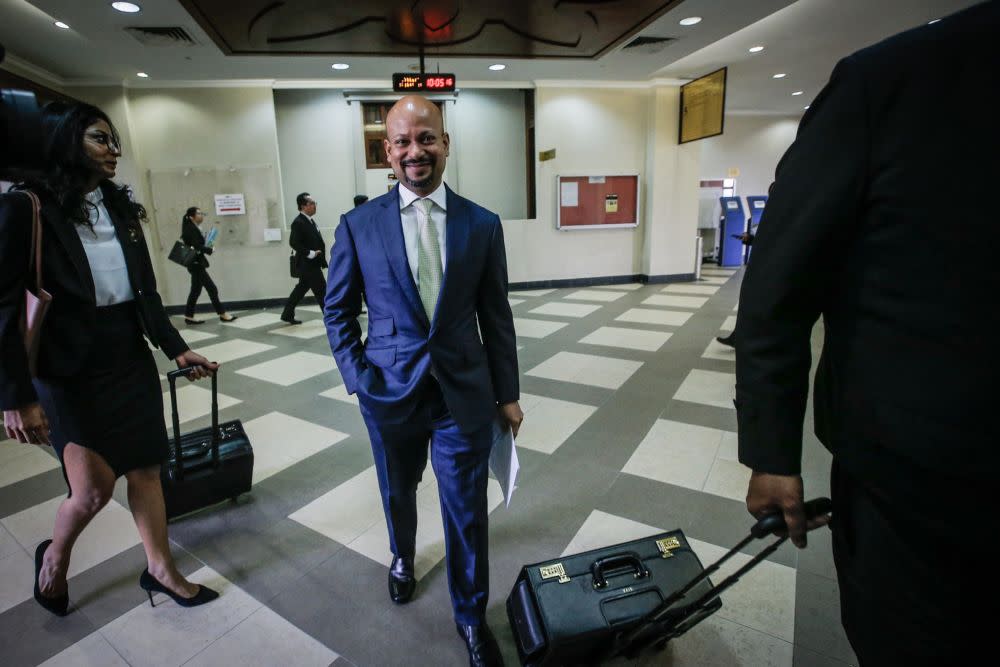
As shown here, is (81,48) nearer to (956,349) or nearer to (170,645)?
(170,645)

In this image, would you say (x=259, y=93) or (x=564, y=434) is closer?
(x=564, y=434)

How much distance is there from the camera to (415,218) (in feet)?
4.78

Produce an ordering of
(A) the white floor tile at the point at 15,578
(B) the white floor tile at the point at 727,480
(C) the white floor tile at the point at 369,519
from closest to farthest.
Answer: (A) the white floor tile at the point at 15,578 → (C) the white floor tile at the point at 369,519 → (B) the white floor tile at the point at 727,480

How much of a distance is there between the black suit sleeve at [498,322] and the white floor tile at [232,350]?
14.2 ft

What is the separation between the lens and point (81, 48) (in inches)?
217

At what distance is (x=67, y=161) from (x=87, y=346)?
0.55 m

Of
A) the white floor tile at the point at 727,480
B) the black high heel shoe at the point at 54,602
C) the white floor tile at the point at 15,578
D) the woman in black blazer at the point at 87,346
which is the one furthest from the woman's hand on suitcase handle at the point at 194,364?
the white floor tile at the point at 727,480

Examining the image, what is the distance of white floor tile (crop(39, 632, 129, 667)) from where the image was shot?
158 cm

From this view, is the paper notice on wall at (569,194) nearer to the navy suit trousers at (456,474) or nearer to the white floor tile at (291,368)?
the white floor tile at (291,368)

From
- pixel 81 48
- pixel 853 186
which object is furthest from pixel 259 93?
pixel 853 186

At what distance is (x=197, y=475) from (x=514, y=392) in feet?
5.37

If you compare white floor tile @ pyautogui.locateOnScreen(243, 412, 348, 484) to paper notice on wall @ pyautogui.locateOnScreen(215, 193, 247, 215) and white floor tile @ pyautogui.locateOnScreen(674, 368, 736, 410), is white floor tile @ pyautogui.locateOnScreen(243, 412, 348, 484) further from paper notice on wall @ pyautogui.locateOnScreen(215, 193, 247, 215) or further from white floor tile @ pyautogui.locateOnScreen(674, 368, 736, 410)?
paper notice on wall @ pyautogui.locateOnScreen(215, 193, 247, 215)

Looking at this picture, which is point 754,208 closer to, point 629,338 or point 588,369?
point 629,338

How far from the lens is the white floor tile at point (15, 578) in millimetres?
1874
